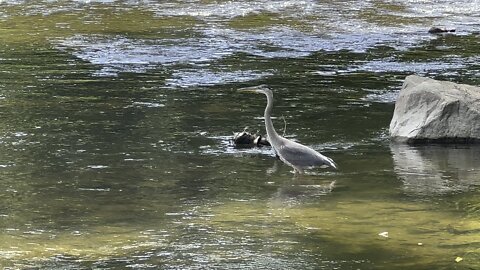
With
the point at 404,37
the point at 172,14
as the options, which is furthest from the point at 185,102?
the point at 172,14

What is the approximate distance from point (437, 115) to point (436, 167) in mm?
1213

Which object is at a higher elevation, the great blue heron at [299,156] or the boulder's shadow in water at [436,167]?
the great blue heron at [299,156]

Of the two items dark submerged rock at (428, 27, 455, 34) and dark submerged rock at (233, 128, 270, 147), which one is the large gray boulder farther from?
dark submerged rock at (428, 27, 455, 34)

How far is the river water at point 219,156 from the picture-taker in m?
8.34

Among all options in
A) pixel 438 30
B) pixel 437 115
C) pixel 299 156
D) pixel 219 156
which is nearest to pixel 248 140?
pixel 219 156

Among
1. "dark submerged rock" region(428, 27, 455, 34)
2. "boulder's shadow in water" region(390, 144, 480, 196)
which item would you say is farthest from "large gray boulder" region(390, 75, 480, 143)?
"dark submerged rock" region(428, 27, 455, 34)

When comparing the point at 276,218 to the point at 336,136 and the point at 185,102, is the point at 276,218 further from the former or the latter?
the point at 185,102

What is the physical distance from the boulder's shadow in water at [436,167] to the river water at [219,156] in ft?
0.11

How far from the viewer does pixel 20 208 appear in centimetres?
948

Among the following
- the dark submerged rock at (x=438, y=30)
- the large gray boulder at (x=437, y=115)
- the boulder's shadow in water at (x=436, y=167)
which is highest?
the large gray boulder at (x=437, y=115)

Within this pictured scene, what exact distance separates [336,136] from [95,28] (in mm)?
11703

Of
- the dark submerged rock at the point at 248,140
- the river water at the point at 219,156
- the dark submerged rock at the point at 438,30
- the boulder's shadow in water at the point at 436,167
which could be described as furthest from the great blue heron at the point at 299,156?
the dark submerged rock at the point at 438,30

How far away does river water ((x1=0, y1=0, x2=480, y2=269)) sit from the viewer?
8.34 meters

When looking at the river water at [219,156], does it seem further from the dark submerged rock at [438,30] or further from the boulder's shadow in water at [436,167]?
the dark submerged rock at [438,30]
